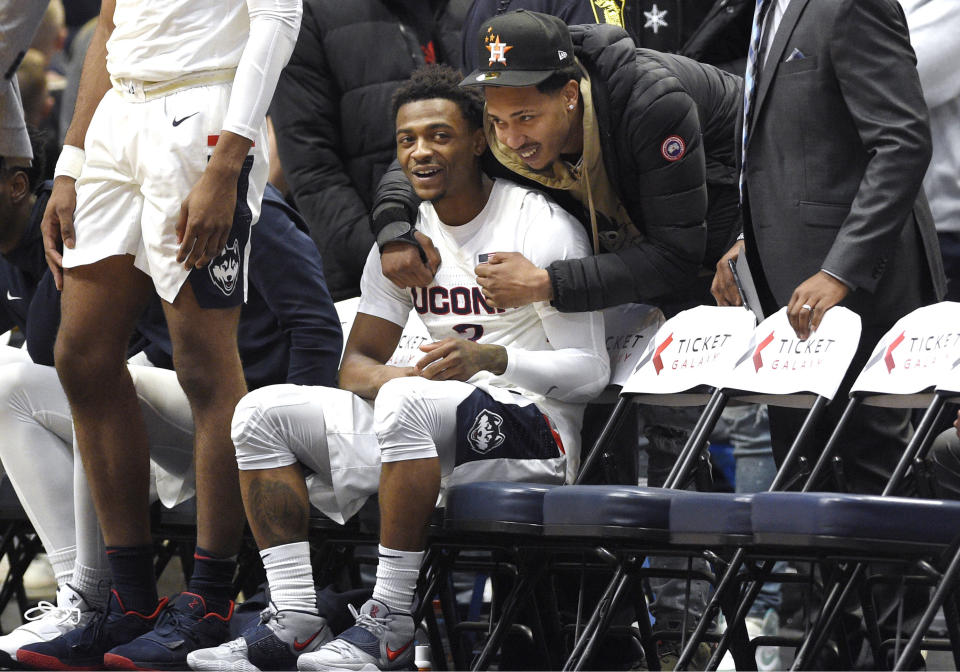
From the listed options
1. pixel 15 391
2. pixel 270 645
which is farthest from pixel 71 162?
pixel 270 645

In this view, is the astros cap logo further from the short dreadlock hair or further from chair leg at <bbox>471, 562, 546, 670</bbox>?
chair leg at <bbox>471, 562, 546, 670</bbox>

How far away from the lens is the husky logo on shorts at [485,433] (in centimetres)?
361

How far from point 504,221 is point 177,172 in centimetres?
100

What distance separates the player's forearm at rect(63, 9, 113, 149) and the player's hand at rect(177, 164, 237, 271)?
0.45 meters

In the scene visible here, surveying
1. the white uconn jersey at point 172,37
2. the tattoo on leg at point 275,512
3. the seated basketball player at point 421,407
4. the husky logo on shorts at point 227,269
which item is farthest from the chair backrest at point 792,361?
the white uconn jersey at point 172,37

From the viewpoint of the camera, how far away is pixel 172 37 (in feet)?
11.1

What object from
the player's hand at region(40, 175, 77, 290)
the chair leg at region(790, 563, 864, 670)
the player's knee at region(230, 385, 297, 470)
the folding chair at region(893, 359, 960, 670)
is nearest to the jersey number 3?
the player's knee at region(230, 385, 297, 470)

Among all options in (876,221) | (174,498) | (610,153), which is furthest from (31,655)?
(876,221)

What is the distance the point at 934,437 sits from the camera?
10.8 ft

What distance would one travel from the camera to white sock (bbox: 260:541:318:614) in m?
3.49

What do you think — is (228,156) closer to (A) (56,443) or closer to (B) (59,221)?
(B) (59,221)

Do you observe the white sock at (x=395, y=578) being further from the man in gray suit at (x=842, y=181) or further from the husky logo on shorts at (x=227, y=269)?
the man in gray suit at (x=842, y=181)

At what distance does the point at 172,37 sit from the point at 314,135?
1.34m

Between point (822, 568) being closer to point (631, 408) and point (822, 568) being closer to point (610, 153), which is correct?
point (631, 408)
